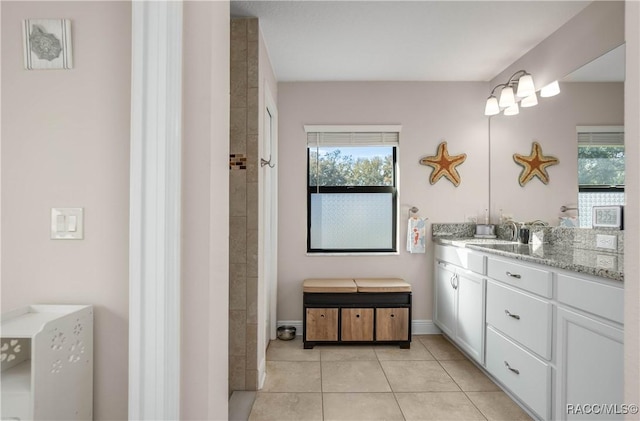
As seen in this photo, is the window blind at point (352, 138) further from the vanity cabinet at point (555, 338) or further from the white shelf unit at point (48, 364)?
the white shelf unit at point (48, 364)

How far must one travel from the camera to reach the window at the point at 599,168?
79.4 inches

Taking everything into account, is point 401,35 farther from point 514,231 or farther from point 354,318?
point 354,318

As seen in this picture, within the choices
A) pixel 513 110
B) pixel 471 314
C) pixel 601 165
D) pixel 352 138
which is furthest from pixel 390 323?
pixel 513 110

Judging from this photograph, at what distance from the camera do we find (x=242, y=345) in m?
2.30

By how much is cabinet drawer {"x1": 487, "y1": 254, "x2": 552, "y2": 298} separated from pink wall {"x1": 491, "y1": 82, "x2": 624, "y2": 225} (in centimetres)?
69

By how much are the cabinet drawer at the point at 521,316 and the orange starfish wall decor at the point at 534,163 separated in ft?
3.57

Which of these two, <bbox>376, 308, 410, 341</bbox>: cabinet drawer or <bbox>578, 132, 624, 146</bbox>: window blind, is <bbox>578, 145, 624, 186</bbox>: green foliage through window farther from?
<bbox>376, 308, 410, 341</bbox>: cabinet drawer

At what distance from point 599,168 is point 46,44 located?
289 cm

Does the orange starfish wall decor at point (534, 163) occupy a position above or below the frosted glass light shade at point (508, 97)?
below

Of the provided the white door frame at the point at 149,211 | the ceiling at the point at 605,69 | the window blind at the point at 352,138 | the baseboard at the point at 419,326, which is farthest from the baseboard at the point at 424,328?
the white door frame at the point at 149,211

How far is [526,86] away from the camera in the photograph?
108 inches

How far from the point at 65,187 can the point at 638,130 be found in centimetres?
146

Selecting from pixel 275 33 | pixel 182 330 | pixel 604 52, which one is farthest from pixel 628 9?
pixel 275 33

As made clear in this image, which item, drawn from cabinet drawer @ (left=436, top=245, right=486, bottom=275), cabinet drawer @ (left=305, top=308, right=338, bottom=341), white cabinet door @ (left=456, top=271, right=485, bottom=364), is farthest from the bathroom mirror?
cabinet drawer @ (left=305, top=308, right=338, bottom=341)
